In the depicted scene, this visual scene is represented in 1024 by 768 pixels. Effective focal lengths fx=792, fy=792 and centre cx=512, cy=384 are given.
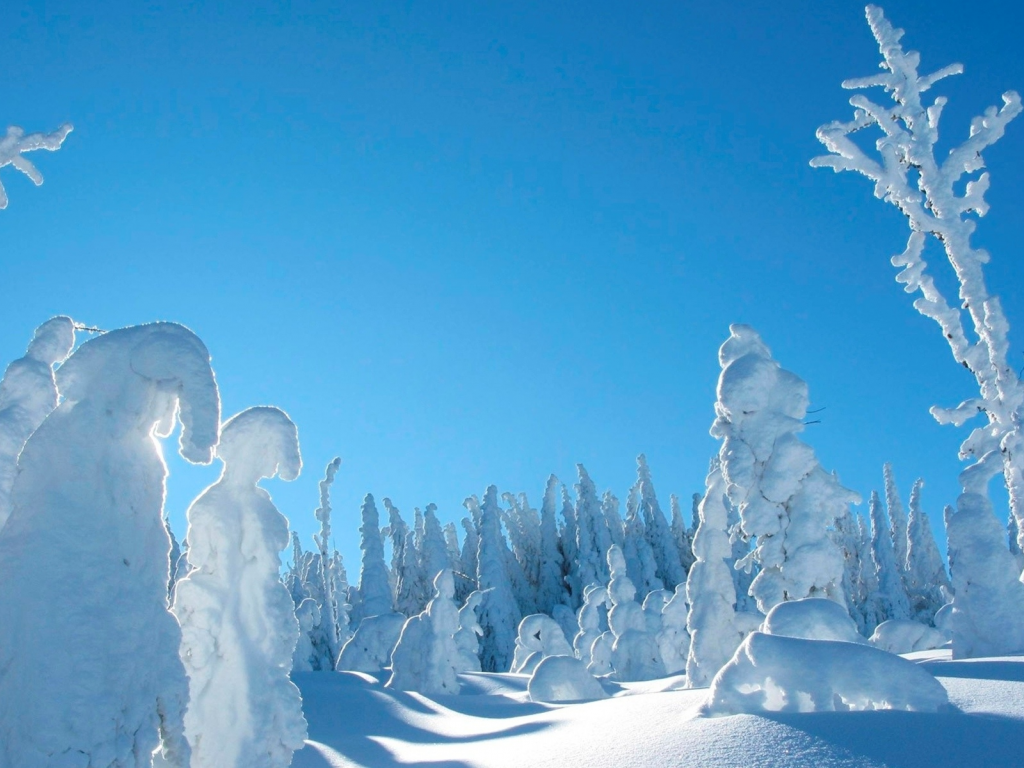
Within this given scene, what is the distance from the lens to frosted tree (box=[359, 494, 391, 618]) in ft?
132

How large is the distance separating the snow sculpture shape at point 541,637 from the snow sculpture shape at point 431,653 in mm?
8247

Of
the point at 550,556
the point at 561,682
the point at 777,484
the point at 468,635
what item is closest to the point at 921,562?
the point at 550,556

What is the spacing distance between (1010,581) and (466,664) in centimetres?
2448

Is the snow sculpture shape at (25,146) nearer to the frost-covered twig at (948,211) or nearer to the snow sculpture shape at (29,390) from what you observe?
the snow sculpture shape at (29,390)

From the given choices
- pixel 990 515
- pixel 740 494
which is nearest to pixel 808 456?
pixel 740 494

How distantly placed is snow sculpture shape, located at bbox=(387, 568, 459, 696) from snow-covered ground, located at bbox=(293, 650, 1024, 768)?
326 inches

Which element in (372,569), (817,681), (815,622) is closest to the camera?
(817,681)

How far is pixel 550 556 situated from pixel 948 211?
160 ft

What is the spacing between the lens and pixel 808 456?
16.6 m

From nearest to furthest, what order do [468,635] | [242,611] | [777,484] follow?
[242,611] → [777,484] → [468,635]

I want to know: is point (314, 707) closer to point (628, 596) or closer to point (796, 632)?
point (796, 632)

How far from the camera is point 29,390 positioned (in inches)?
498

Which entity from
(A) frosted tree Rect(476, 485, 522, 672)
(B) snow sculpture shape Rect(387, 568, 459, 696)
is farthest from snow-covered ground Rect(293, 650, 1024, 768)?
(A) frosted tree Rect(476, 485, 522, 672)

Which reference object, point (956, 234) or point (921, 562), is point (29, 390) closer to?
point (956, 234)
